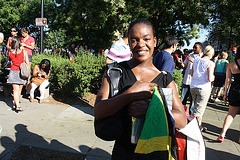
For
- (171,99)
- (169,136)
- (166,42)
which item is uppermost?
(166,42)

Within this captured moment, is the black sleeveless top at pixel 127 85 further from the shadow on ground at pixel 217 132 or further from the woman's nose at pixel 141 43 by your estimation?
the shadow on ground at pixel 217 132

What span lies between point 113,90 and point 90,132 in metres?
2.96

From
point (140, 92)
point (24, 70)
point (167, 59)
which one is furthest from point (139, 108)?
point (24, 70)

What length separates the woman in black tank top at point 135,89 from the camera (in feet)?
4.21

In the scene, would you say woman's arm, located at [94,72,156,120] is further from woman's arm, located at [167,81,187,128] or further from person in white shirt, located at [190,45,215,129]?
person in white shirt, located at [190,45,215,129]

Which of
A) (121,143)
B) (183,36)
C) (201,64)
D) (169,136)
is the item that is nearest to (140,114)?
(169,136)

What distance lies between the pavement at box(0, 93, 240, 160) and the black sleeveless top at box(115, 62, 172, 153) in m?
1.89

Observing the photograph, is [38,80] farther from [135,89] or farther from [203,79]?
[135,89]

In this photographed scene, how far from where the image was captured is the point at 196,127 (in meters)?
1.47

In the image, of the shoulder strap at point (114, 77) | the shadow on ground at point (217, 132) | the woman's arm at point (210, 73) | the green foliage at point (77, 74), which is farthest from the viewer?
the green foliage at point (77, 74)

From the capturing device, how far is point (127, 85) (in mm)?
1453

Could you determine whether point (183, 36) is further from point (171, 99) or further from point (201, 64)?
point (171, 99)

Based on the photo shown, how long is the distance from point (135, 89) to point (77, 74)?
5.06 meters

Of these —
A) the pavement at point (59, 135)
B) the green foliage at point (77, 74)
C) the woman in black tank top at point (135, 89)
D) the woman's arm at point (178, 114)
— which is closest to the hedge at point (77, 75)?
the green foliage at point (77, 74)
